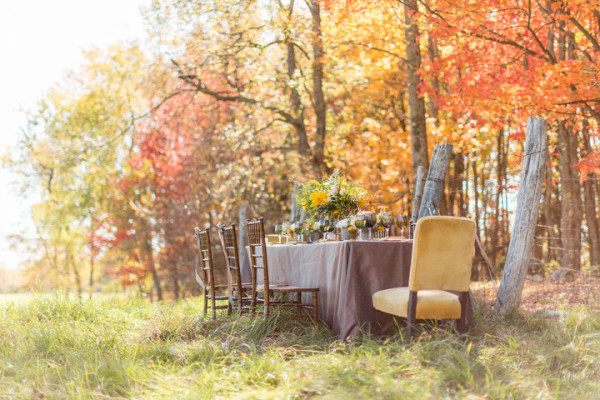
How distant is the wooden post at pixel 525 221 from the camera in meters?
5.46

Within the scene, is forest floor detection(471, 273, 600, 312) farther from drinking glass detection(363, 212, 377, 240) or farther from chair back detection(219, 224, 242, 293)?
chair back detection(219, 224, 242, 293)

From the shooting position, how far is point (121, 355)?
4250mm

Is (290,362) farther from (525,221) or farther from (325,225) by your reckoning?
(525,221)

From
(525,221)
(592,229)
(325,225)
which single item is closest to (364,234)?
(325,225)

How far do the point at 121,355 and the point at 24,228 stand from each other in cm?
1897

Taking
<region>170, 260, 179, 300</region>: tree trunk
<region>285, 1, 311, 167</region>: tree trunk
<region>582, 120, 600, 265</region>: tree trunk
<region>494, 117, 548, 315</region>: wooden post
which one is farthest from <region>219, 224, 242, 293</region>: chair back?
<region>170, 260, 179, 300</region>: tree trunk

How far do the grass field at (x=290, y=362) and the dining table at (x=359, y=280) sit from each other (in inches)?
6.3

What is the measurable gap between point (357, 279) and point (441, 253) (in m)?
0.67

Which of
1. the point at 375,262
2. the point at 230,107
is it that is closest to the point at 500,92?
the point at 375,262

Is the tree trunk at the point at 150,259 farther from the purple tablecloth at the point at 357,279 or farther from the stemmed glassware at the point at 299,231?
the purple tablecloth at the point at 357,279

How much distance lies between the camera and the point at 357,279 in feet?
14.4

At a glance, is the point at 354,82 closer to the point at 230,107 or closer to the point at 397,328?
the point at 230,107

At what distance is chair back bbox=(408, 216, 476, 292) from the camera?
3.90 m

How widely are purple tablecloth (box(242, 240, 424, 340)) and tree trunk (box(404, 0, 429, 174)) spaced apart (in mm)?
4585
